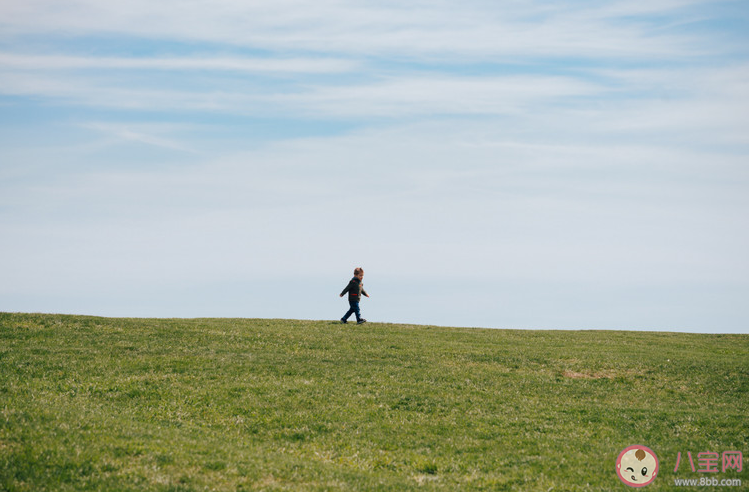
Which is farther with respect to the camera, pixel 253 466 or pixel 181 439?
pixel 181 439

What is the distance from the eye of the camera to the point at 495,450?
1800 centimetres

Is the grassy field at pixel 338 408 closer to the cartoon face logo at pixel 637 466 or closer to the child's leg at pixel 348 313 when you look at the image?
the cartoon face logo at pixel 637 466

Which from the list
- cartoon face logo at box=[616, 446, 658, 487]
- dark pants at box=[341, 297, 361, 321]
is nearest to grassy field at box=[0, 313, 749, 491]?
cartoon face logo at box=[616, 446, 658, 487]

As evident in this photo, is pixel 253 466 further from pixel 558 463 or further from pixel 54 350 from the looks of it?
pixel 54 350

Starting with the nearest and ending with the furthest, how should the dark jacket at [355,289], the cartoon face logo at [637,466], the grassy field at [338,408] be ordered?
the grassy field at [338,408], the cartoon face logo at [637,466], the dark jacket at [355,289]

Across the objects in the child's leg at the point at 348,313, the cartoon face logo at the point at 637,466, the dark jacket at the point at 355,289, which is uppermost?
the dark jacket at the point at 355,289

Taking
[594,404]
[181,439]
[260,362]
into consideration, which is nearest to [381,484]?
[181,439]

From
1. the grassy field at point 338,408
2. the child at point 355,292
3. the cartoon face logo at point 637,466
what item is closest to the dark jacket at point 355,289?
the child at point 355,292

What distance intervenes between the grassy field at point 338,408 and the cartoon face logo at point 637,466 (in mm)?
308

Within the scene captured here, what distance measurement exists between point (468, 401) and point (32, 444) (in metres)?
14.7

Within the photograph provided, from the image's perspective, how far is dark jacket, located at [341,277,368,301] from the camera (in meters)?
39.5

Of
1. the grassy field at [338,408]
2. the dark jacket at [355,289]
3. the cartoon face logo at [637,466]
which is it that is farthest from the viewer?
the dark jacket at [355,289]

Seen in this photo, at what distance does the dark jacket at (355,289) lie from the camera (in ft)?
129

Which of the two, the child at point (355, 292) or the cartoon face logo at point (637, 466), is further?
the child at point (355, 292)
